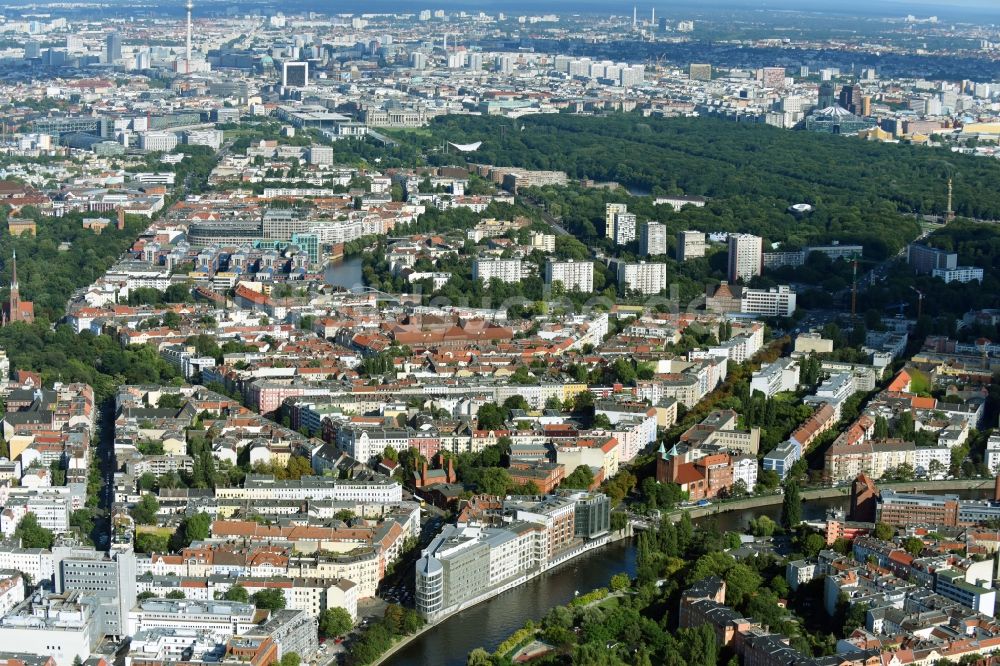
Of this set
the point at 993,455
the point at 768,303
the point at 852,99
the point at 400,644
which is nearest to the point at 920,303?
the point at 768,303

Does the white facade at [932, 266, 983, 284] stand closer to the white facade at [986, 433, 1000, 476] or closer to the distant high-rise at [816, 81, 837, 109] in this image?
the white facade at [986, 433, 1000, 476]

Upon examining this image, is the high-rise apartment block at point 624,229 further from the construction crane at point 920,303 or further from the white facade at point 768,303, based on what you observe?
the construction crane at point 920,303

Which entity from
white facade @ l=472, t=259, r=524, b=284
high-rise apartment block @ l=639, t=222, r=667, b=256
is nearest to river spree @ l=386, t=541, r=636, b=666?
white facade @ l=472, t=259, r=524, b=284

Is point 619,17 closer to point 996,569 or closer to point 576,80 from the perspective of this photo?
point 576,80

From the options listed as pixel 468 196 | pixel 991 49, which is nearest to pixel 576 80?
pixel 991 49

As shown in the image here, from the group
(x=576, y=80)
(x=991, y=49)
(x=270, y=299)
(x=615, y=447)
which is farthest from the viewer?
(x=991, y=49)

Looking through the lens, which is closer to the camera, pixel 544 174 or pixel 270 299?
pixel 270 299

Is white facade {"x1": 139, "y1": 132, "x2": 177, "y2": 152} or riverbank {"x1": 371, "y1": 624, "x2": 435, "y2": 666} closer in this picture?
riverbank {"x1": 371, "y1": 624, "x2": 435, "y2": 666}
